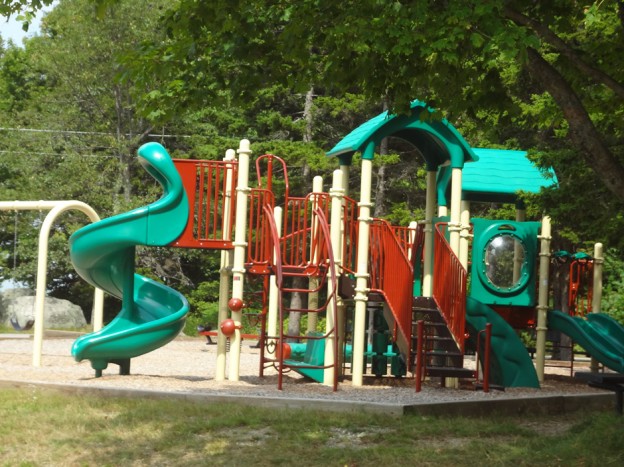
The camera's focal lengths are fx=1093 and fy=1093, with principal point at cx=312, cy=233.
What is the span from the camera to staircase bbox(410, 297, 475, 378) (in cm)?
1432

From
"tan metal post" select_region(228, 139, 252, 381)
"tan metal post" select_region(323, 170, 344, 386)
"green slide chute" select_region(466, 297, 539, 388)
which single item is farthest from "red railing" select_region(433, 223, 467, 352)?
"tan metal post" select_region(228, 139, 252, 381)

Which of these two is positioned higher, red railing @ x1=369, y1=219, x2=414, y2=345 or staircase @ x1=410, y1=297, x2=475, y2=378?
red railing @ x1=369, y1=219, x2=414, y2=345

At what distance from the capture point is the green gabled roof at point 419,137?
1521 centimetres

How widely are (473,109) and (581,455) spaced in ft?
11.9

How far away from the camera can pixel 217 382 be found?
14.4m

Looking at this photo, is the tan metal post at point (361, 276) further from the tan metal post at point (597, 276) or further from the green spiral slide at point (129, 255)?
the tan metal post at point (597, 276)

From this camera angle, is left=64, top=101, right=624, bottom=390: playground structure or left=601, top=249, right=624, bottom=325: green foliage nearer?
left=64, top=101, right=624, bottom=390: playground structure

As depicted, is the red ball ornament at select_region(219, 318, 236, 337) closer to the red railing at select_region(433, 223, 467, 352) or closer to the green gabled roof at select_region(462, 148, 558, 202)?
the red railing at select_region(433, 223, 467, 352)

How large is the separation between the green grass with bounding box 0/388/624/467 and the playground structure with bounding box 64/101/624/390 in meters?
2.52

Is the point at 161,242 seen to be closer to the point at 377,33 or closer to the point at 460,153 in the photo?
the point at 460,153

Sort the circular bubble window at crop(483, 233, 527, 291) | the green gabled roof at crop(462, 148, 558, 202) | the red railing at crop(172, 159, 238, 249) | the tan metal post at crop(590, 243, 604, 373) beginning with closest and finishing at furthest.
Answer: the red railing at crop(172, 159, 238, 249)
the circular bubble window at crop(483, 233, 527, 291)
the tan metal post at crop(590, 243, 604, 373)
the green gabled roof at crop(462, 148, 558, 202)

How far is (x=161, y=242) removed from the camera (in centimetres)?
1454

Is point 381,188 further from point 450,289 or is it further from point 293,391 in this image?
point 293,391

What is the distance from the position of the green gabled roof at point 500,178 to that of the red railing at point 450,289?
3087 millimetres
